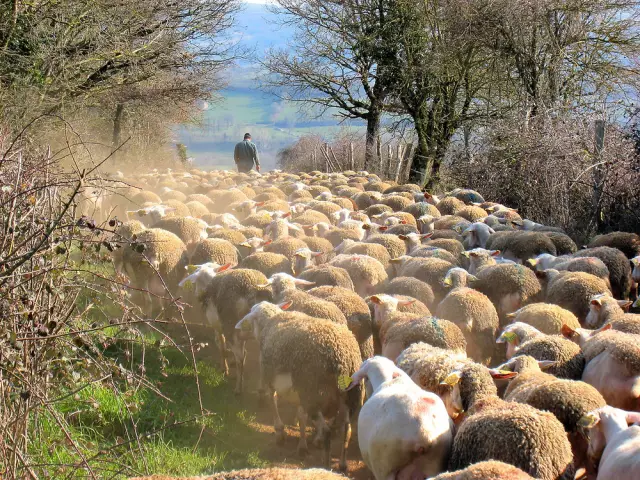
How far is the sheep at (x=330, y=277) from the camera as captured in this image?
7.32m

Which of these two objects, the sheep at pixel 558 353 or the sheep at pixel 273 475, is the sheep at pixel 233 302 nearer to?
the sheep at pixel 558 353

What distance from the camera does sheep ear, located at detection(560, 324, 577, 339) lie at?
575 centimetres

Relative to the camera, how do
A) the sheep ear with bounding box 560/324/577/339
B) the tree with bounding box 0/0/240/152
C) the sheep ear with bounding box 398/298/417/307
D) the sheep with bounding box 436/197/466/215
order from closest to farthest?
the sheep ear with bounding box 560/324/577/339
the sheep ear with bounding box 398/298/417/307
the tree with bounding box 0/0/240/152
the sheep with bounding box 436/197/466/215

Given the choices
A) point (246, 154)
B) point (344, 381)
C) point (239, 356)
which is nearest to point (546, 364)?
Answer: point (344, 381)

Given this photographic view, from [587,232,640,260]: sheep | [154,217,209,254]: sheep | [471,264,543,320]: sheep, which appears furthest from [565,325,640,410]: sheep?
[154,217,209,254]: sheep

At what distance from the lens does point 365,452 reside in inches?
170

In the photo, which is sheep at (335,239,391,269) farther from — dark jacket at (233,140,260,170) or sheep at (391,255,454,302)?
dark jacket at (233,140,260,170)

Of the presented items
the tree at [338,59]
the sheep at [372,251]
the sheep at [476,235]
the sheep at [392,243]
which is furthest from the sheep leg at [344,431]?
the tree at [338,59]

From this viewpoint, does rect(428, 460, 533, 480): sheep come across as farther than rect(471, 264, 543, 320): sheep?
No

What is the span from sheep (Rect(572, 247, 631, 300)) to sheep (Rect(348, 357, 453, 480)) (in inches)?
190

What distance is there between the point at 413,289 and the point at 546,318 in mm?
1500

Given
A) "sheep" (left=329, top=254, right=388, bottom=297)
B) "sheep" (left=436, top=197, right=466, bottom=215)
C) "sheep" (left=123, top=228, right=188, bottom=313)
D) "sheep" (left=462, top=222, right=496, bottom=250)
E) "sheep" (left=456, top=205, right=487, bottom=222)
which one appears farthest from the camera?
"sheep" (left=436, top=197, right=466, bottom=215)

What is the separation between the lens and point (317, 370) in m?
5.20

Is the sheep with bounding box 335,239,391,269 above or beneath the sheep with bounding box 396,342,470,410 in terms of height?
above
